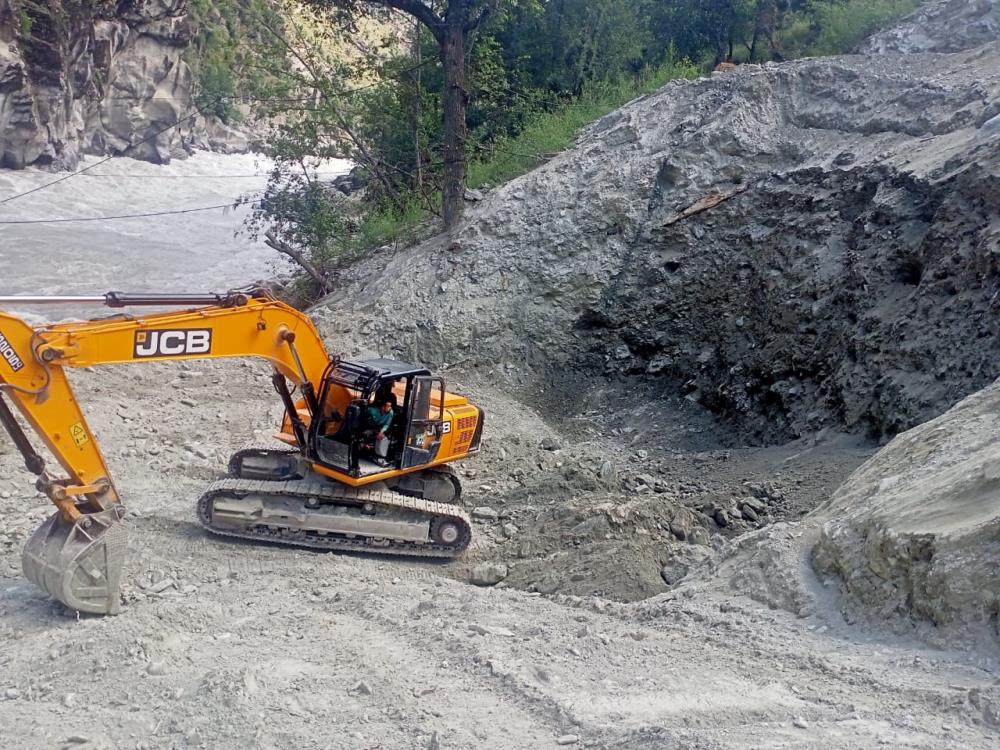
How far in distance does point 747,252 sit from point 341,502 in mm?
6867

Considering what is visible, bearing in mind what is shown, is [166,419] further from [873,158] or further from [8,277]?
[8,277]

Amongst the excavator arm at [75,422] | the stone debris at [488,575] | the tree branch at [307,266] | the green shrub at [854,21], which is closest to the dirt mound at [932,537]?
the stone debris at [488,575]

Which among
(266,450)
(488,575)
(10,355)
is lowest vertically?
A: (488,575)

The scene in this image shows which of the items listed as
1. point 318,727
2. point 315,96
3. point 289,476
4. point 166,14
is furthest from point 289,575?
point 166,14

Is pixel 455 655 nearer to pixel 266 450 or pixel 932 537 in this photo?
pixel 932 537

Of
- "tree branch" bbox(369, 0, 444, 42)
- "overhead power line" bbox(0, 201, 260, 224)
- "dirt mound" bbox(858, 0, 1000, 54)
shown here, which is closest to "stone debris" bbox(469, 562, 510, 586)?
"tree branch" bbox(369, 0, 444, 42)

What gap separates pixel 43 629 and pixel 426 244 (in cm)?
931

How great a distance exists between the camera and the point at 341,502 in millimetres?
8531

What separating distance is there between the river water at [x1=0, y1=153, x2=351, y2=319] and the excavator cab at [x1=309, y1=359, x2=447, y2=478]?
41.7ft

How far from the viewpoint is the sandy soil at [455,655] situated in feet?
16.5

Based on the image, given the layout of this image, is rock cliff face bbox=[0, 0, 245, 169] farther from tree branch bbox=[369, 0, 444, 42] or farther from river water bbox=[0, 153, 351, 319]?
tree branch bbox=[369, 0, 444, 42]

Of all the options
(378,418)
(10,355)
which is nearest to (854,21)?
(378,418)

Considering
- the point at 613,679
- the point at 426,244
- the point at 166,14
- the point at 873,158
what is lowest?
the point at 613,679

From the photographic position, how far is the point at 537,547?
Answer: 866 centimetres
